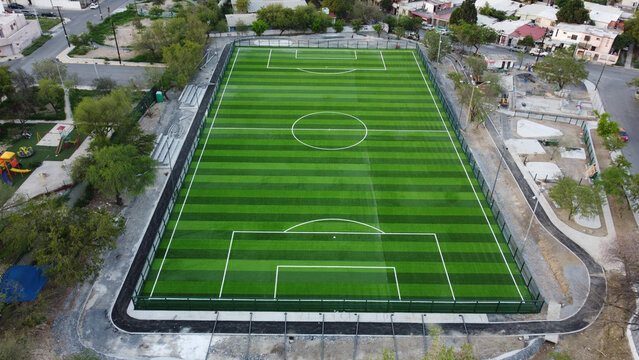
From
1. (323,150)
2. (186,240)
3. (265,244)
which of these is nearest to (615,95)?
(323,150)

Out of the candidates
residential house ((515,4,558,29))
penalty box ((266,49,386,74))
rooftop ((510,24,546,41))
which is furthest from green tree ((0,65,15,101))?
residential house ((515,4,558,29))

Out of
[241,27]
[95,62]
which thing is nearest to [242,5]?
[241,27]

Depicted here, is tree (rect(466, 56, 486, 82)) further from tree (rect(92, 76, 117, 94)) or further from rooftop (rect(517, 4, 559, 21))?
tree (rect(92, 76, 117, 94))

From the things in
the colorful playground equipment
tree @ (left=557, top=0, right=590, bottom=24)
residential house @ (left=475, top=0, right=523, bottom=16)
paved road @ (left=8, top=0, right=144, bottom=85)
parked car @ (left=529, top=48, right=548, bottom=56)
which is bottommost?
the colorful playground equipment

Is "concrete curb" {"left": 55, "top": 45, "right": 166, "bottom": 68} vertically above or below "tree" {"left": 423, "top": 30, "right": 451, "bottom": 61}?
below

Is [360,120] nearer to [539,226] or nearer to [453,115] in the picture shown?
[453,115]

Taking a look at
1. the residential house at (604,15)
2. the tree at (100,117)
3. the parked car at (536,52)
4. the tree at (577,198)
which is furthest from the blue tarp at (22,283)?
the residential house at (604,15)
